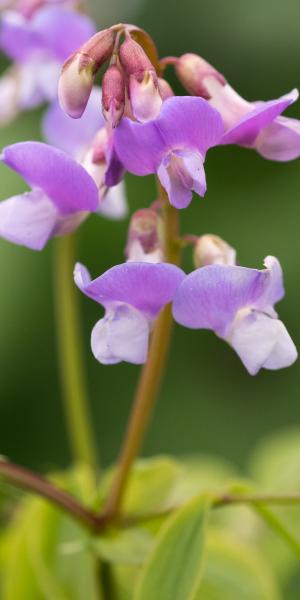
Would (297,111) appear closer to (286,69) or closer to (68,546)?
(286,69)

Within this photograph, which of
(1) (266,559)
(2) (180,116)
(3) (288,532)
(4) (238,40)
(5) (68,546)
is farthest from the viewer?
(4) (238,40)

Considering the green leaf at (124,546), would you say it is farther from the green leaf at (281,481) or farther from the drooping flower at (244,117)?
the drooping flower at (244,117)

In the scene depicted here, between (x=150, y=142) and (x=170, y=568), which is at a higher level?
(x=150, y=142)

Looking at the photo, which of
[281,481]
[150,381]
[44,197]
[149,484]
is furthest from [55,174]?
[281,481]

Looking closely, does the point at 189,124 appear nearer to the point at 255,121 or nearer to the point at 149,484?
the point at 255,121

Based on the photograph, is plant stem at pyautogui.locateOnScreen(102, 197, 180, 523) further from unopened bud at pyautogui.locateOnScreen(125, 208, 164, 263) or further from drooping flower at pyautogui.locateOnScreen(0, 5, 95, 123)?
drooping flower at pyautogui.locateOnScreen(0, 5, 95, 123)

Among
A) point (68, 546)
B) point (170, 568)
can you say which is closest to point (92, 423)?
point (68, 546)

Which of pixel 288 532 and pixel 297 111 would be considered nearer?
pixel 288 532
